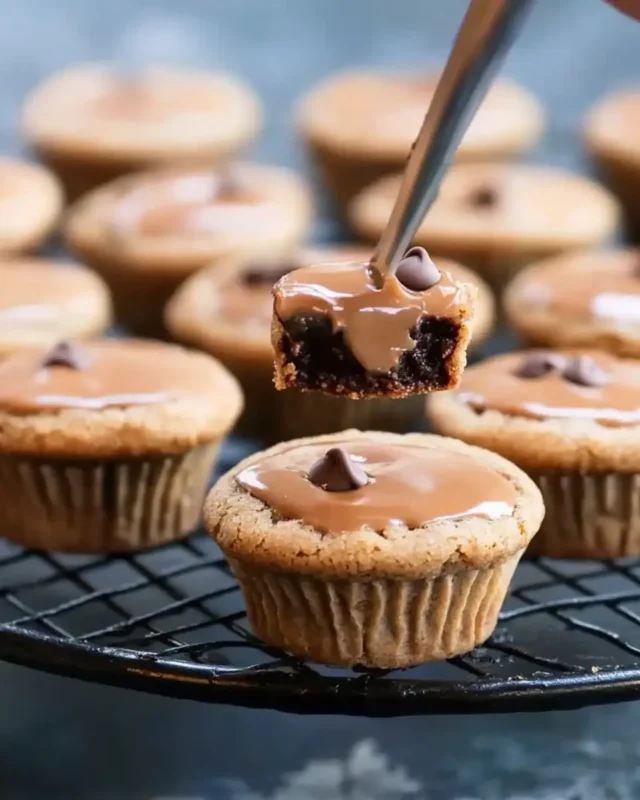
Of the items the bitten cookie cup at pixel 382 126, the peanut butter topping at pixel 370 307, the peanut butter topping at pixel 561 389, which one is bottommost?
the peanut butter topping at pixel 561 389

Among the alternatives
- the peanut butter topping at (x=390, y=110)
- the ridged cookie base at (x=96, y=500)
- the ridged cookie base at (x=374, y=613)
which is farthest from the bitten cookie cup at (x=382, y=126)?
the ridged cookie base at (x=374, y=613)

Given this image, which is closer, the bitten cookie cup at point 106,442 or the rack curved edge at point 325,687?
the rack curved edge at point 325,687

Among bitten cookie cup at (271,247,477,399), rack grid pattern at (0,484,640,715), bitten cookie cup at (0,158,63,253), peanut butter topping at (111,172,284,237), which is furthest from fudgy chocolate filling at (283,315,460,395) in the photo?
bitten cookie cup at (0,158,63,253)

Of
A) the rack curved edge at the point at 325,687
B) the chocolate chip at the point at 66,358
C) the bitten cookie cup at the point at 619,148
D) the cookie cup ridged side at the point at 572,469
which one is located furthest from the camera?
the bitten cookie cup at the point at 619,148

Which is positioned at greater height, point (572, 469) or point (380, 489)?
point (380, 489)

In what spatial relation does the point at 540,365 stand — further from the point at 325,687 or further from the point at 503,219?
the point at 503,219

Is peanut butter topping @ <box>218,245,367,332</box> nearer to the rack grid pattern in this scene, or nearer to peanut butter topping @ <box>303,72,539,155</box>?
the rack grid pattern

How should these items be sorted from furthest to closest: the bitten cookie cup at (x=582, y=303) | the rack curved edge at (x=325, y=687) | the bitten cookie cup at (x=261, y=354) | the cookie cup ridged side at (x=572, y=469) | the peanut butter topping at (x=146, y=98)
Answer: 1. the peanut butter topping at (x=146, y=98)
2. the bitten cookie cup at (x=261, y=354)
3. the bitten cookie cup at (x=582, y=303)
4. the cookie cup ridged side at (x=572, y=469)
5. the rack curved edge at (x=325, y=687)

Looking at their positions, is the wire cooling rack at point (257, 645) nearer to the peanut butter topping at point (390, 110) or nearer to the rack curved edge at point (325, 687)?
the rack curved edge at point (325, 687)

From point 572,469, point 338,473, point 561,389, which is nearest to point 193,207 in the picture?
point 561,389
